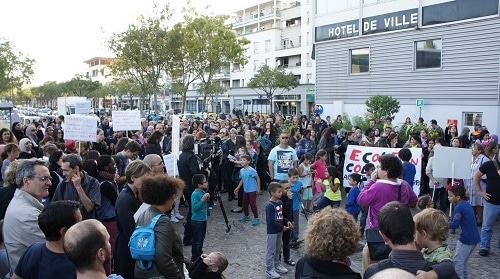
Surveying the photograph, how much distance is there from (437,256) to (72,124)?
779 centimetres

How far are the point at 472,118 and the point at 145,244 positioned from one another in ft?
72.0

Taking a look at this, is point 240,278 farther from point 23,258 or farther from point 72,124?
point 72,124

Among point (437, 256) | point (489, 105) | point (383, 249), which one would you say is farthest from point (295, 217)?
point (489, 105)

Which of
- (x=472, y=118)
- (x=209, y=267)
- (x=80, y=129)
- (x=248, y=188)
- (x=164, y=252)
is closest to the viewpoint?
(x=164, y=252)

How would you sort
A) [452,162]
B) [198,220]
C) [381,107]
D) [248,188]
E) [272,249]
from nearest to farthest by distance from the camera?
1. [272,249]
2. [198,220]
3. [452,162]
4. [248,188]
5. [381,107]

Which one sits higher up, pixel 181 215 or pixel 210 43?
pixel 210 43

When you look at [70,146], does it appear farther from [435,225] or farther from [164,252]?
[435,225]

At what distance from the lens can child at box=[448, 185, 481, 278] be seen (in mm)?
5875

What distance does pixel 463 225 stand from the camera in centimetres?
596

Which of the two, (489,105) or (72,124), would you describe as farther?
(489,105)

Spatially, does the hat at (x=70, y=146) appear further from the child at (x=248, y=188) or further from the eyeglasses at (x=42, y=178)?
the eyeglasses at (x=42, y=178)

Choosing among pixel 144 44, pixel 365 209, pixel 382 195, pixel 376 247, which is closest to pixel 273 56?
pixel 144 44

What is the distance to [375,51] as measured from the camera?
84.0 feet

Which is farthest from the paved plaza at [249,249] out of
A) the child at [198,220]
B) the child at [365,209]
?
the child at [198,220]
